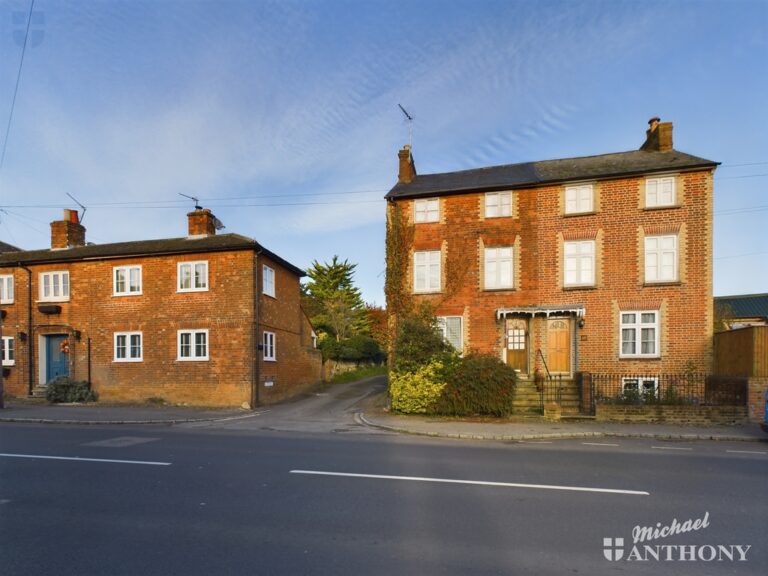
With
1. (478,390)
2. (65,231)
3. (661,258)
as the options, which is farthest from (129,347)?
(661,258)

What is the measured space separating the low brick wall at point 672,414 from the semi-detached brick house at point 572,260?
3568mm

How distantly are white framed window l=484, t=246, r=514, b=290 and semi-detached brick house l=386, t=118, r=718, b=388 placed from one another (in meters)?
0.04

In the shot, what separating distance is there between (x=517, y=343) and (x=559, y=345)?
1.64m

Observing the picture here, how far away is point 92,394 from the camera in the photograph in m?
19.8

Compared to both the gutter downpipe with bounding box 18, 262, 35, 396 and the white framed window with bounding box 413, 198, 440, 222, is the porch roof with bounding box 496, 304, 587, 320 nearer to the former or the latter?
the white framed window with bounding box 413, 198, 440, 222

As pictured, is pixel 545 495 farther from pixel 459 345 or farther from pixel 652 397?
pixel 459 345

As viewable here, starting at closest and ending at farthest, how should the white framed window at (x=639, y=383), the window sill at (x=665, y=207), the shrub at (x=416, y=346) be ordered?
1. the shrub at (x=416, y=346)
2. the white framed window at (x=639, y=383)
3. the window sill at (x=665, y=207)

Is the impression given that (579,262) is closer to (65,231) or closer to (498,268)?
(498,268)

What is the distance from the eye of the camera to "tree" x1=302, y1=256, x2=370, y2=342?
4250 cm

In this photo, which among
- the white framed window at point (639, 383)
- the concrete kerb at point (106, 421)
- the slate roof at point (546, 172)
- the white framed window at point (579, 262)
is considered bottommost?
the concrete kerb at point (106, 421)

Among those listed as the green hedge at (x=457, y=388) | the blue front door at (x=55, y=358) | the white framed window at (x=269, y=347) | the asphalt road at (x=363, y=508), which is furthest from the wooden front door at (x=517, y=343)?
the blue front door at (x=55, y=358)

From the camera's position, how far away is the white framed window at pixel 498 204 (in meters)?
19.4

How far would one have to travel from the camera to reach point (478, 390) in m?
14.9
